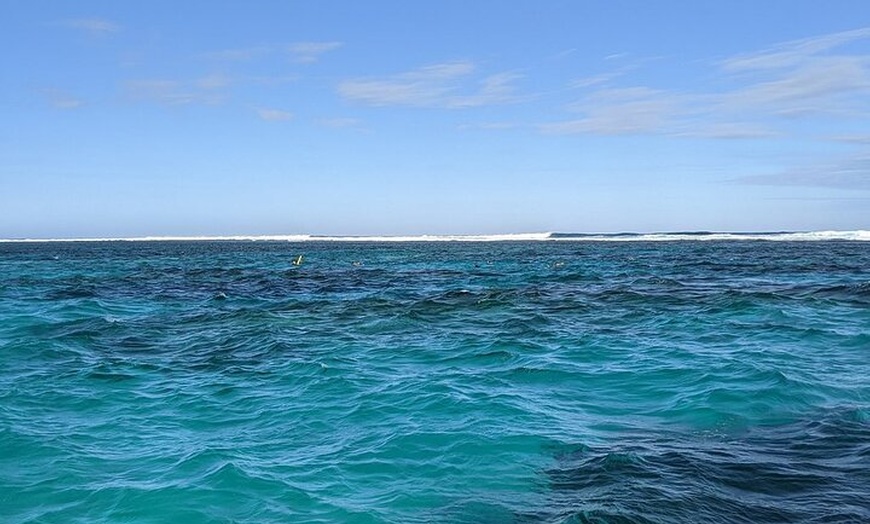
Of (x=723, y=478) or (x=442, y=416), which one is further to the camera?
(x=442, y=416)

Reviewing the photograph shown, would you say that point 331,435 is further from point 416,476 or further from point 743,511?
point 743,511

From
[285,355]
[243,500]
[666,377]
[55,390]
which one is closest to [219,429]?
[243,500]

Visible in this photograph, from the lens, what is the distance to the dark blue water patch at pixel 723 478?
6.24 metres

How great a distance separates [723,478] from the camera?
7016 millimetres

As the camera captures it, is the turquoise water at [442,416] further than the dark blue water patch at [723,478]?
Yes

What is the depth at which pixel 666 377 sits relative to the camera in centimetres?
1188

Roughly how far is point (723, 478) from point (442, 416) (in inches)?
153

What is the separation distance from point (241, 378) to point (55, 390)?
9.59 feet

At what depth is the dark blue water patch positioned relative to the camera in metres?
6.24

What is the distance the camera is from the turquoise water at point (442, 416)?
6.85 meters

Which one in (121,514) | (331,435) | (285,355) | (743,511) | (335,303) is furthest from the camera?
(335,303)

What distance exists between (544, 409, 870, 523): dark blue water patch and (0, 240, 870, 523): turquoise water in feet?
0.10

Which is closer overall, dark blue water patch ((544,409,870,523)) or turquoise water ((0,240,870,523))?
dark blue water patch ((544,409,870,523))

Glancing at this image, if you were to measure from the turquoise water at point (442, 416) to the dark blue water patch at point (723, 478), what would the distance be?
0.10ft
